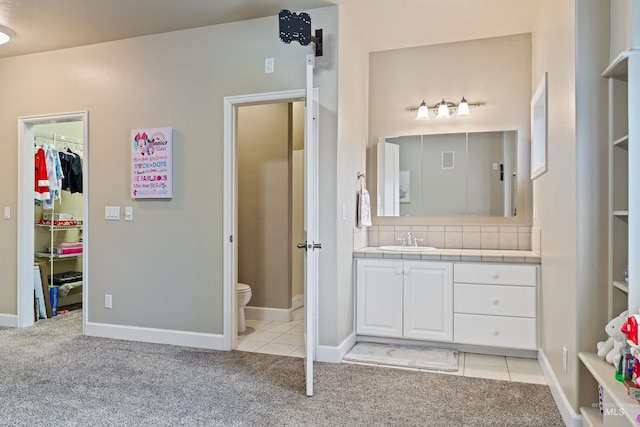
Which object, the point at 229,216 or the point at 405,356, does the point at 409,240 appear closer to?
the point at 405,356

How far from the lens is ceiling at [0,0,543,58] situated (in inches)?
119

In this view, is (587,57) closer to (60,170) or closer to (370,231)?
(370,231)

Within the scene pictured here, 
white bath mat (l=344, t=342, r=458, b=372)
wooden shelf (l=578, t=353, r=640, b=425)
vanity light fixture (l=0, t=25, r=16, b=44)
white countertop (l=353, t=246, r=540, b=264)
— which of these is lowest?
white bath mat (l=344, t=342, r=458, b=372)

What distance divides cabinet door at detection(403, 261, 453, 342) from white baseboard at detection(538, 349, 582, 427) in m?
0.66

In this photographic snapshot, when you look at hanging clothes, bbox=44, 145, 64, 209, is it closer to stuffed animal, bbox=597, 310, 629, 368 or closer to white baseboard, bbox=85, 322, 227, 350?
white baseboard, bbox=85, 322, 227, 350

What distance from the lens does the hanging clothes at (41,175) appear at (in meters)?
4.43

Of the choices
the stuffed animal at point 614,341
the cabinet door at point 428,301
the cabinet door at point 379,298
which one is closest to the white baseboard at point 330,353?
the cabinet door at point 379,298

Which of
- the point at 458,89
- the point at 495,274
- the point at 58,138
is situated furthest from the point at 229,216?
the point at 58,138

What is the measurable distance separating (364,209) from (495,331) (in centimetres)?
140

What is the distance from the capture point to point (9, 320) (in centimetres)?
407

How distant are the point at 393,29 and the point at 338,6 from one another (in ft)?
2.00

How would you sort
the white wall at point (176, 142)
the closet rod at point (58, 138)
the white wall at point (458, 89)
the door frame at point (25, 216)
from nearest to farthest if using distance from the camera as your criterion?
the white wall at point (176, 142) → the white wall at point (458, 89) → the door frame at point (25, 216) → the closet rod at point (58, 138)

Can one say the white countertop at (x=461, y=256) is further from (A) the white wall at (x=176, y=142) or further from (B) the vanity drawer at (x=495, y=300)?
(A) the white wall at (x=176, y=142)

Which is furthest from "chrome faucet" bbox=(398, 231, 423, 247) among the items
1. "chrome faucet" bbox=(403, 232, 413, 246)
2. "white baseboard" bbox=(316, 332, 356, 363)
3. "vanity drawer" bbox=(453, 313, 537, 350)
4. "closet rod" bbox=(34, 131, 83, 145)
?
"closet rod" bbox=(34, 131, 83, 145)
